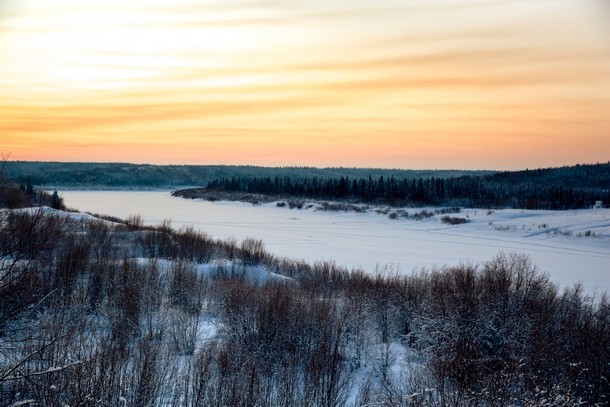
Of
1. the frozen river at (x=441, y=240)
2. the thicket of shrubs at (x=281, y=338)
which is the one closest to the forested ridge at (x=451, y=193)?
the frozen river at (x=441, y=240)

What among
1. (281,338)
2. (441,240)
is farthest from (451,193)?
(281,338)

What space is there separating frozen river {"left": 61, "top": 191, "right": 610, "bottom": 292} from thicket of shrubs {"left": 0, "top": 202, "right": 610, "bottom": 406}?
723 cm

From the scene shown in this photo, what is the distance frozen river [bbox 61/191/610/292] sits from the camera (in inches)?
992

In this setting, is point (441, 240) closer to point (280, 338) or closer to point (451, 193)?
point (280, 338)

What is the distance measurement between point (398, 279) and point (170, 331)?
8089mm

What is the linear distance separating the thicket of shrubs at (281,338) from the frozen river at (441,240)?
723 cm

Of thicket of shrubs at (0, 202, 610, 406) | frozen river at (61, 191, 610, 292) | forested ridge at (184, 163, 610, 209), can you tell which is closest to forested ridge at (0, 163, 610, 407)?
thicket of shrubs at (0, 202, 610, 406)

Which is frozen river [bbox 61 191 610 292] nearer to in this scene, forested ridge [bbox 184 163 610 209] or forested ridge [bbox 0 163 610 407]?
forested ridge [bbox 0 163 610 407]

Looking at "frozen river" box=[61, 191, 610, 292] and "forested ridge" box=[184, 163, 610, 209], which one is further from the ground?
"forested ridge" box=[184, 163, 610, 209]

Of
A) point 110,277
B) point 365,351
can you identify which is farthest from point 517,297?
point 110,277

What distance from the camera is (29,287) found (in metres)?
12.1

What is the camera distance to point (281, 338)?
446 inches

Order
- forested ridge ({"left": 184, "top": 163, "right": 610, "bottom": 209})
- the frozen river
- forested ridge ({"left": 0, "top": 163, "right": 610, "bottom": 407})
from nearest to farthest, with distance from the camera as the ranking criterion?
forested ridge ({"left": 0, "top": 163, "right": 610, "bottom": 407})
the frozen river
forested ridge ({"left": 184, "top": 163, "right": 610, "bottom": 209})

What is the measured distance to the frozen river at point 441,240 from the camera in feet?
82.7
